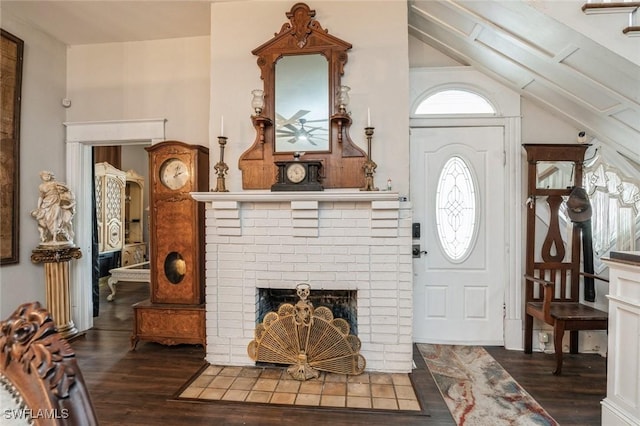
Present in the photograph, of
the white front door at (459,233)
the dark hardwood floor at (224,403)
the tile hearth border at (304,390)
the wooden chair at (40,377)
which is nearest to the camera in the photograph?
the wooden chair at (40,377)

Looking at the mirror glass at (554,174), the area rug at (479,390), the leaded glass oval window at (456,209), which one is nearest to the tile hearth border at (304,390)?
the area rug at (479,390)

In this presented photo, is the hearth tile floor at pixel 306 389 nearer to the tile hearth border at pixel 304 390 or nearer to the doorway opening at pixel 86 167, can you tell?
the tile hearth border at pixel 304 390

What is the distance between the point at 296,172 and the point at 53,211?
2.56 m

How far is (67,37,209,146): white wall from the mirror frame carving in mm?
934

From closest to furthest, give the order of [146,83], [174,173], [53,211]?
[174,173]
[53,211]
[146,83]

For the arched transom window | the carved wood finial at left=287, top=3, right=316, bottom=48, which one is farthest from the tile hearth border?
the carved wood finial at left=287, top=3, right=316, bottom=48

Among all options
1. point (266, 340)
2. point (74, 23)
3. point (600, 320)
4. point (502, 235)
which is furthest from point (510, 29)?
point (74, 23)

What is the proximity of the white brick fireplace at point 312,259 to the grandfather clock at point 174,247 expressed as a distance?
307mm

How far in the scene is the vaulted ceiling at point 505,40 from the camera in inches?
82.0

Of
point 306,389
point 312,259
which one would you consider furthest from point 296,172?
point 306,389

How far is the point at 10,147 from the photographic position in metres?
2.97

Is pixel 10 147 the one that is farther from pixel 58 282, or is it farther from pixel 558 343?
pixel 558 343

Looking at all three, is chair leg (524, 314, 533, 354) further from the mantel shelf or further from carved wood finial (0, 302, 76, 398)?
carved wood finial (0, 302, 76, 398)

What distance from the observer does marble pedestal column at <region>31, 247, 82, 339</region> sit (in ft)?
10.2
